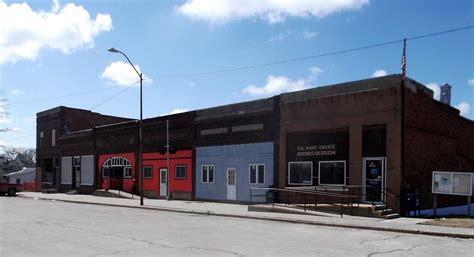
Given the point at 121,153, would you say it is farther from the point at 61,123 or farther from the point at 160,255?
the point at 160,255

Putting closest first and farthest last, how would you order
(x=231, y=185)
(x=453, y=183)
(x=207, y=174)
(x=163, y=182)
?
(x=453, y=183), (x=231, y=185), (x=207, y=174), (x=163, y=182)

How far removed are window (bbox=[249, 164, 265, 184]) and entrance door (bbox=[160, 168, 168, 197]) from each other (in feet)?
29.6

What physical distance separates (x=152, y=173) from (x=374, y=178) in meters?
19.2

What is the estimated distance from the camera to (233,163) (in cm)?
2900

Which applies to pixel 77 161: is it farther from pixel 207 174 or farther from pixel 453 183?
pixel 453 183

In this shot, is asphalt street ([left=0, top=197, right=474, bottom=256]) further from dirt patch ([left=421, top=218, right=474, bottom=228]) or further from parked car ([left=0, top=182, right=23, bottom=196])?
parked car ([left=0, top=182, right=23, bottom=196])

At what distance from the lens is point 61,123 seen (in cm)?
5003

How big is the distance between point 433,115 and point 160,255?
58.6 ft

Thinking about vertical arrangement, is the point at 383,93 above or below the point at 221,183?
above

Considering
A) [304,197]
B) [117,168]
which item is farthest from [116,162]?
[304,197]

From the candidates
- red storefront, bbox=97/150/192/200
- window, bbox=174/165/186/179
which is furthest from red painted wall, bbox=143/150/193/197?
window, bbox=174/165/186/179

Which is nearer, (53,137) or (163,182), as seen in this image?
(163,182)

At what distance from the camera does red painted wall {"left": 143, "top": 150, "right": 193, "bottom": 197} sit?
3238cm

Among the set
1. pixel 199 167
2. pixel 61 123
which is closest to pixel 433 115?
pixel 199 167
